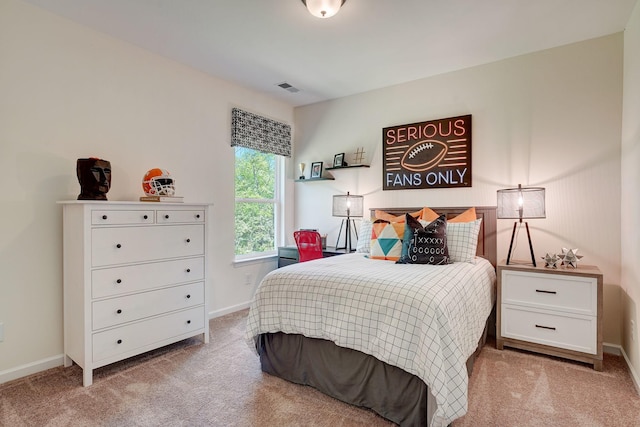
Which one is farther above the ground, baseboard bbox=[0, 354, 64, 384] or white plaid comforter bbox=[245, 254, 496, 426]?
white plaid comforter bbox=[245, 254, 496, 426]

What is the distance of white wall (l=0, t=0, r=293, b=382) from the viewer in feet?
7.27

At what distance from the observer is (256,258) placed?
3.94 metres

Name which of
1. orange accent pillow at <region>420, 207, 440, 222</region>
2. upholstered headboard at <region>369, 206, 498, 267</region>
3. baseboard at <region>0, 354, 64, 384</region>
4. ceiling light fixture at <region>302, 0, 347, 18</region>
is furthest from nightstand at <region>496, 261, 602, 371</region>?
baseboard at <region>0, 354, 64, 384</region>

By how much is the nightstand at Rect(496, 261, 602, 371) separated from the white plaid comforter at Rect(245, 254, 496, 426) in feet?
0.97

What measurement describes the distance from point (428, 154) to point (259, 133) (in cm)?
196

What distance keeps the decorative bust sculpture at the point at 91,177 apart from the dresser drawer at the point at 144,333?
93 centimetres

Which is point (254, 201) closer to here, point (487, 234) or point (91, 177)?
point (91, 177)

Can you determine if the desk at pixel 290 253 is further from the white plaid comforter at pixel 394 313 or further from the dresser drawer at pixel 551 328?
the dresser drawer at pixel 551 328

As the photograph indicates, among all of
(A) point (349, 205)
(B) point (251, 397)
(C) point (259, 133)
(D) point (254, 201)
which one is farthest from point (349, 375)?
(C) point (259, 133)

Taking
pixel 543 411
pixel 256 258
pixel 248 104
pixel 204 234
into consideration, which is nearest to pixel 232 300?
pixel 256 258

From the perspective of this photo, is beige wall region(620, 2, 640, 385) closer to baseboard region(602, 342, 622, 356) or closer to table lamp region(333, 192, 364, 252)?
baseboard region(602, 342, 622, 356)

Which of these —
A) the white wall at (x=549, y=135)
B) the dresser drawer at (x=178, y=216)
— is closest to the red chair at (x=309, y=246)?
the white wall at (x=549, y=135)

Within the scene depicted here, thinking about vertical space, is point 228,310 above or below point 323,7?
below

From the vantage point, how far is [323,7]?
85.4 inches
